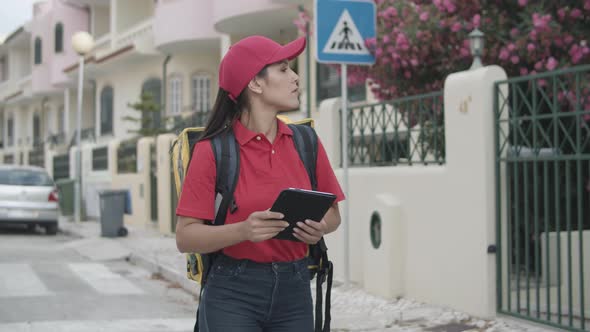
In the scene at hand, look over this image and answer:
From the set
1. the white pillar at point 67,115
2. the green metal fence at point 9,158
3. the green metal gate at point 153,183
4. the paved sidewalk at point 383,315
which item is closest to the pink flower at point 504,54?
the paved sidewalk at point 383,315

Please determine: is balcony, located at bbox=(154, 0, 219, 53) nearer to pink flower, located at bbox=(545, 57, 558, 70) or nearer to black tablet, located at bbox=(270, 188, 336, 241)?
pink flower, located at bbox=(545, 57, 558, 70)

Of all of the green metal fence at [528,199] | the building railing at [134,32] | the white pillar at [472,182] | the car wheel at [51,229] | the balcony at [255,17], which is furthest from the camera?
the building railing at [134,32]

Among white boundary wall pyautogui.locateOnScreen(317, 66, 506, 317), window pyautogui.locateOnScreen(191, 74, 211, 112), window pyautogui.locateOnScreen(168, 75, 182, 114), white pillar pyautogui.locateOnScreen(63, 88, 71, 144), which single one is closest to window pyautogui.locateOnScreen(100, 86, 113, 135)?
white pillar pyautogui.locateOnScreen(63, 88, 71, 144)

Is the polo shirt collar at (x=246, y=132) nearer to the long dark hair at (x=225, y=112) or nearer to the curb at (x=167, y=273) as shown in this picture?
the long dark hair at (x=225, y=112)

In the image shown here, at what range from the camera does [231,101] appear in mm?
3123

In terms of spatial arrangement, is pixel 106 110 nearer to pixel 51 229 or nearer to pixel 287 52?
pixel 51 229

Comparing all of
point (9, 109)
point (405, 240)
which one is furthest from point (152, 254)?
point (9, 109)

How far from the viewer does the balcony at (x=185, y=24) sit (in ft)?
69.9

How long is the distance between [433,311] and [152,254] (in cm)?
659

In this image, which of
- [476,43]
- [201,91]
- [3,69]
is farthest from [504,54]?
[3,69]

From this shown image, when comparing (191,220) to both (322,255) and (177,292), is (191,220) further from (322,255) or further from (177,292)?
(177,292)

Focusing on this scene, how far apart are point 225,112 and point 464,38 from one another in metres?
5.73

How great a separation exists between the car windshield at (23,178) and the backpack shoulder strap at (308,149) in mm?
16203

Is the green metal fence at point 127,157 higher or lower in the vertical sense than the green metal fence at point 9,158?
lower
